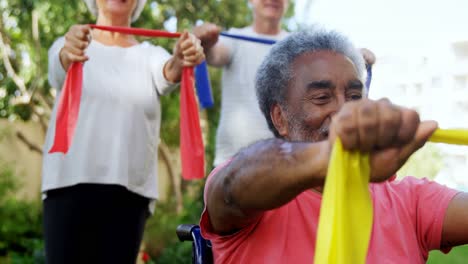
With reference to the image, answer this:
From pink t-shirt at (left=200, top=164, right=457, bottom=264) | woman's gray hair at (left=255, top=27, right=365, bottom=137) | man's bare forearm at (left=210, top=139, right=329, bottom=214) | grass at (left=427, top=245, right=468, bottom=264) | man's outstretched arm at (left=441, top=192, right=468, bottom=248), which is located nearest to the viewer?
man's bare forearm at (left=210, top=139, right=329, bottom=214)

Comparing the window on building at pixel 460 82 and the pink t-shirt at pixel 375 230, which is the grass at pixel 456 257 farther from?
the window on building at pixel 460 82

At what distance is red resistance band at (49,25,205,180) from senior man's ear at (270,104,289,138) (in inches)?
37.7

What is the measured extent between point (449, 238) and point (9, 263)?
540cm

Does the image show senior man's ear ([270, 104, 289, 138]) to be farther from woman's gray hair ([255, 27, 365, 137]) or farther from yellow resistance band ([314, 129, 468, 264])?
yellow resistance band ([314, 129, 468, 264])

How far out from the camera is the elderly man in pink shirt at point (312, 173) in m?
1.04

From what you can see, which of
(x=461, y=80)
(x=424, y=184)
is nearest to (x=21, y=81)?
(x=424, y=184)

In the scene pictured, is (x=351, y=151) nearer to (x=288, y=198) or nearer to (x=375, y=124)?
(x=375, y=124)

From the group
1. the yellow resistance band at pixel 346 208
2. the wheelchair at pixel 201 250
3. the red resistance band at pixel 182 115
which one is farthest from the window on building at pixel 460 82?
the yellow resistance band at pixel 346 208

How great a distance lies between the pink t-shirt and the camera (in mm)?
1538

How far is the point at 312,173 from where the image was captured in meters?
1.11

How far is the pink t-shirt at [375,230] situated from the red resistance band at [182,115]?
3.78ft

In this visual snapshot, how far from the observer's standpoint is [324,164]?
3.58 feet

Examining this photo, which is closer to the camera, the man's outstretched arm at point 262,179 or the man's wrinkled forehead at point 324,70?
the man's outstretched arm at point 262,179

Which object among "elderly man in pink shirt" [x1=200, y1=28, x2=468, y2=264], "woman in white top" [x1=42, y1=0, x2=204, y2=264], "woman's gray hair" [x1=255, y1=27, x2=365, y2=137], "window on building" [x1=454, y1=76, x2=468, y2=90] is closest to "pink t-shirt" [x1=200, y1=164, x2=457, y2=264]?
"elderly man in pink shirt" [x1=200, y1=28, x2=468, y2=264]
